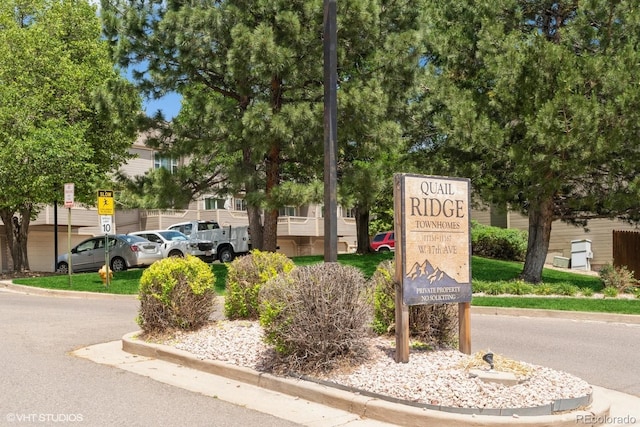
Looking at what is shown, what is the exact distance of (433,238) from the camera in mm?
7199

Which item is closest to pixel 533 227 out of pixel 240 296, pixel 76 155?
pixel 240 296

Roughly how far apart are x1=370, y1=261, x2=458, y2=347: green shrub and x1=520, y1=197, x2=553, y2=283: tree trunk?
12.8 m

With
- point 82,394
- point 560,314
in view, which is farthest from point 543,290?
point 82,394

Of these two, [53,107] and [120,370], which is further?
[53,107]

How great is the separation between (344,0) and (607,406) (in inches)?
538

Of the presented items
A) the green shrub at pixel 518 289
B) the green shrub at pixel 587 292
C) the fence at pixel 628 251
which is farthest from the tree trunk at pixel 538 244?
the fence at pixel 628 251

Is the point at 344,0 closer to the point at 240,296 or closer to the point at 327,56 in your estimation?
the point at 327,56

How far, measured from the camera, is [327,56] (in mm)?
9500

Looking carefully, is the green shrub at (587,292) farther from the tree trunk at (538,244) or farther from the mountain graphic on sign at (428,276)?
the mountain graphic on sign at (428,276)

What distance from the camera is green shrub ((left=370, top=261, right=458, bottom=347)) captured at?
7.93 meters

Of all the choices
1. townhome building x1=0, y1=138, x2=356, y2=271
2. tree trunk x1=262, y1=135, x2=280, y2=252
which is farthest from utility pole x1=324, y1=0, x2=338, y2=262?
townhome building x1=0, y1=138, x2=356, y2=271

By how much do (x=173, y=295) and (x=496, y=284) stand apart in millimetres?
11410

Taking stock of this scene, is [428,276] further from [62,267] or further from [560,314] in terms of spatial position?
[62,267]

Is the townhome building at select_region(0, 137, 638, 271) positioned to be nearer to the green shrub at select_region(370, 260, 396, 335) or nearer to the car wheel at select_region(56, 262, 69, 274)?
the car wheel at select_region(56, 262, 69, 274)
